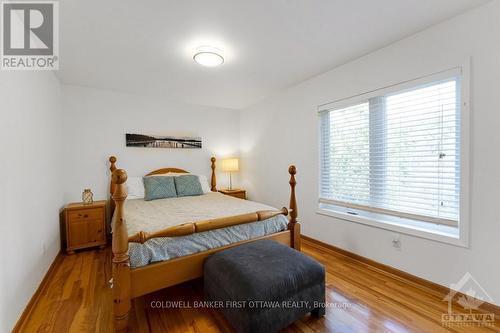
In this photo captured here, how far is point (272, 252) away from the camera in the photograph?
1.77 meters

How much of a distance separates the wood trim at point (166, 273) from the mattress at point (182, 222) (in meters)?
0.04

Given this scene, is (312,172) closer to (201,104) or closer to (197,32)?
(197,32)

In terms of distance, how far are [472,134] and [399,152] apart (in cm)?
56

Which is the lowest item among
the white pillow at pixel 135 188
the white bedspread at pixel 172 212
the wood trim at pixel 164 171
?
the white bedspread at pixel 172 212

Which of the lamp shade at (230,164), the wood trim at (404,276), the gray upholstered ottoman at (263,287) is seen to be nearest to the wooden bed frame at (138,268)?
the gray upholstered ottoman at (263,287)

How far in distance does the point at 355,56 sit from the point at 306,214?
2.11m

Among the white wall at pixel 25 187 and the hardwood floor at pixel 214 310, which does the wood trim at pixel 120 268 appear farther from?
the white wall at pixel 25 187

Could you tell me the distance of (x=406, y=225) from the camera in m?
2.17

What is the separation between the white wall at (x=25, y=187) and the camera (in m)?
1.45

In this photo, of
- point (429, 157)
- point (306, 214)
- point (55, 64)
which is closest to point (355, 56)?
point (429, 157)

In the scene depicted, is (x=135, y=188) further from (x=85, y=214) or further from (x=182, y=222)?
(x=182, y=222)

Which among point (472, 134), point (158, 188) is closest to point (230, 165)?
point (158, 188)

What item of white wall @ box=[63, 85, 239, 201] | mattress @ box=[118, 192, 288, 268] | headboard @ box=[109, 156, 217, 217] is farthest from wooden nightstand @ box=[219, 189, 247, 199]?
mattress @ box=[118, 192, 288, 268]

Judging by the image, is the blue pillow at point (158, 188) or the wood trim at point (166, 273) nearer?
the wood trim at point (166, 273)
